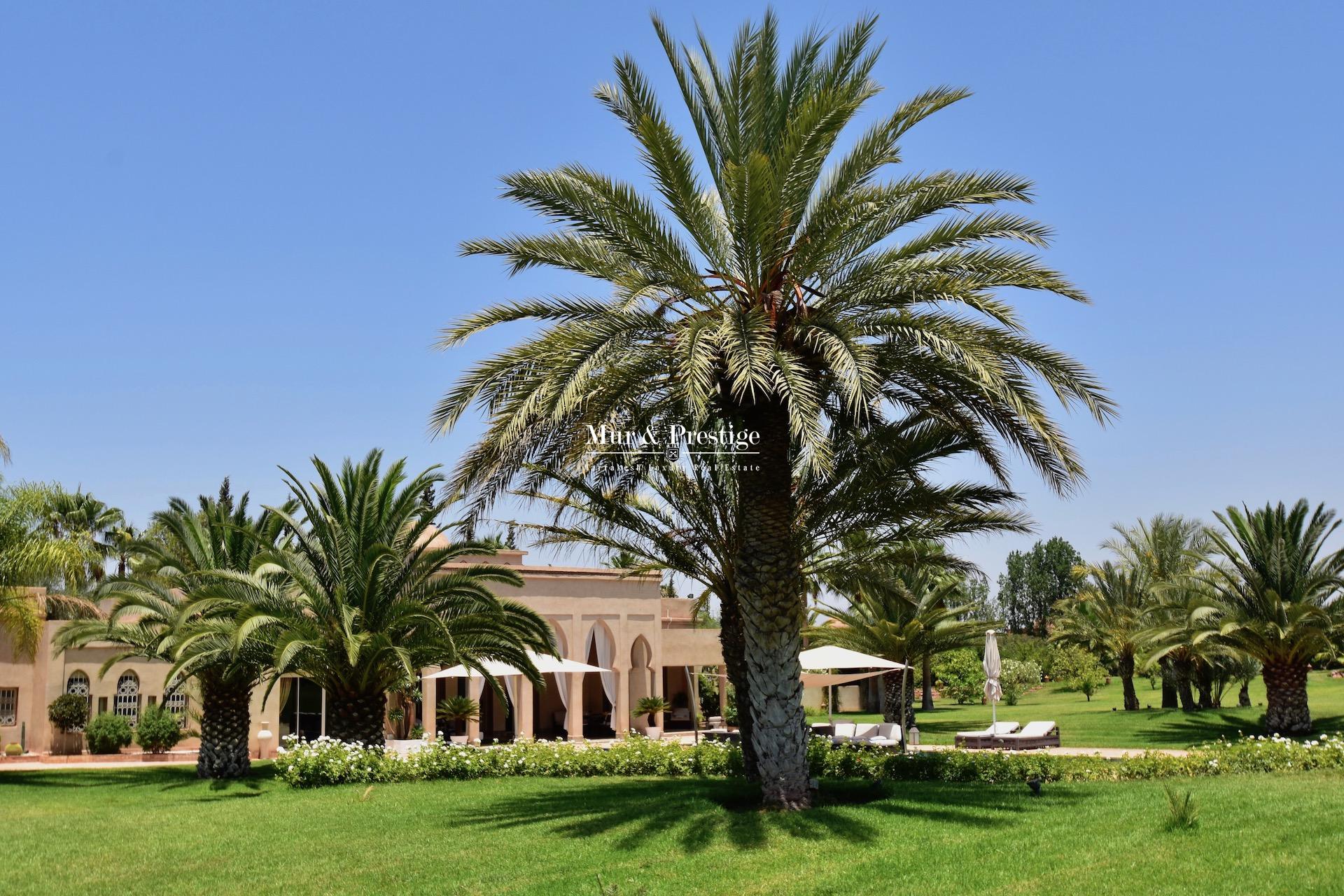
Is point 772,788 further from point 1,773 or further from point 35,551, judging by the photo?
point 1,773

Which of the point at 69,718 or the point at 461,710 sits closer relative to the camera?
the point at 69,718

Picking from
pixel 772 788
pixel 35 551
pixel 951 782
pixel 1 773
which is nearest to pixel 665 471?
pixel 772 788

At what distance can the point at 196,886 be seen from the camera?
11.2m

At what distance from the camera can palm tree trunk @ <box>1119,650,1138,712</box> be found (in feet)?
115

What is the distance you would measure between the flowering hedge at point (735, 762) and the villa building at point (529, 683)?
21.7 feet

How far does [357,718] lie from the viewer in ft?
65.4

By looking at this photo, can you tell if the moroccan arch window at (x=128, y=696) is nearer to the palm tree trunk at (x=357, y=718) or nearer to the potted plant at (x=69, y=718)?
the potted plant at (x=69, y=718)

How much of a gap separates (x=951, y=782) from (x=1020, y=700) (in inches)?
1486

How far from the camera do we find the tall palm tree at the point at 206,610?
21047 mm

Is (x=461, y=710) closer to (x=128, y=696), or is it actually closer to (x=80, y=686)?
(x=128, y=696)

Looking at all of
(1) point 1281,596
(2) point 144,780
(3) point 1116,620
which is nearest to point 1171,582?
(1) point 1281,596

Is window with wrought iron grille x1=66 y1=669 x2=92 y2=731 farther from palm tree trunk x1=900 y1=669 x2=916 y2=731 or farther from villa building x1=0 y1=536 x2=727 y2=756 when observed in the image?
palm tree trunk x1=900 y1=669 x2=916 y2=731

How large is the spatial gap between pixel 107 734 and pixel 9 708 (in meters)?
3.00

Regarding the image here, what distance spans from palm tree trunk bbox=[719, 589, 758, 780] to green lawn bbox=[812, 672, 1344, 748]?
1135 cm
